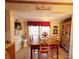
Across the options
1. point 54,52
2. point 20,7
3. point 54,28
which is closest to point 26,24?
point 54,28

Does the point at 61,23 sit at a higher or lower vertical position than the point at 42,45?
higher

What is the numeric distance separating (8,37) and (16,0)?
1.26 meters

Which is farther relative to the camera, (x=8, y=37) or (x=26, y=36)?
(x=26, y=36)

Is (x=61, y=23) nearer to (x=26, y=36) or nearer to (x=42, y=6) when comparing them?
(x=26, y=36)

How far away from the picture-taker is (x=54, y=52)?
652 cm

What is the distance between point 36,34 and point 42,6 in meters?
6.71

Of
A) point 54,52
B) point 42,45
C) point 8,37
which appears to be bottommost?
point 54,52

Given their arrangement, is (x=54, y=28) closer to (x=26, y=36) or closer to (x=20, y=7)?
(x=26, y=36)

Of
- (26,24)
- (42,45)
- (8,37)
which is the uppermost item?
(26,24)

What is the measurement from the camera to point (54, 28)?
1094 centimetres

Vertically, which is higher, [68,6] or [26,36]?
[68,6]

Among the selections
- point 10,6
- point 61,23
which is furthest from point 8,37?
point 61,23
